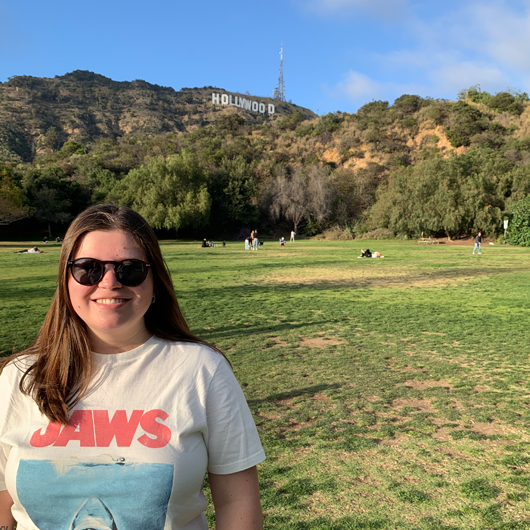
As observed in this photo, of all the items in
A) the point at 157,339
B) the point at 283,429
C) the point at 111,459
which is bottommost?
the point at 283,429

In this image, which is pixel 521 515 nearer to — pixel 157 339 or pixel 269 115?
pixel 157 339

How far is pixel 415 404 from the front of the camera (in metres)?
5.07

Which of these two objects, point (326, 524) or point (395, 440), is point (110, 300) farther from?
point (395, 440)

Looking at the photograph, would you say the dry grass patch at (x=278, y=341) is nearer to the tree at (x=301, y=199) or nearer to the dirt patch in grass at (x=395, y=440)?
the dirt patch in grass at (x=395, y=440)

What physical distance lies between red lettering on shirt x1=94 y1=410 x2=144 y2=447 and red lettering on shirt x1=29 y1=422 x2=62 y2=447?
124 millimetres

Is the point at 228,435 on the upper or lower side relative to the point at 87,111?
lower

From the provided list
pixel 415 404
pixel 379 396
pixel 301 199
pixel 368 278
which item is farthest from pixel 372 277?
pixel 301 199

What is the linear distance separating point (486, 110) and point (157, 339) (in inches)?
3863

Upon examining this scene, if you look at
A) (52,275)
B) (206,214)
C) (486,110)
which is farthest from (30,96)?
(52,275)

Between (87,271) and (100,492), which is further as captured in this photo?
(87,271)

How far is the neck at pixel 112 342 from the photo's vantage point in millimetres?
1590

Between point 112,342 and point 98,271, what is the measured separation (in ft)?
0.81

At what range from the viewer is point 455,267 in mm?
20688

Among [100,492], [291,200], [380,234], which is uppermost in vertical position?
[291,200]
